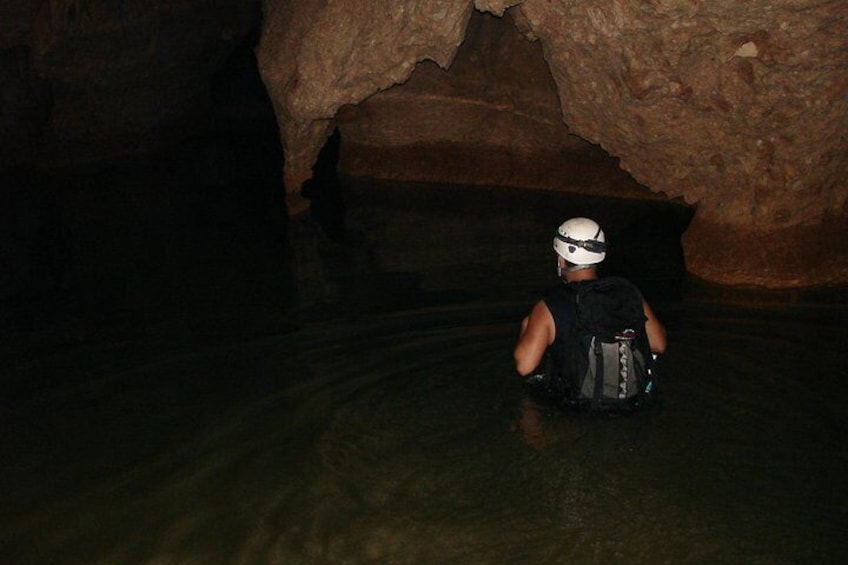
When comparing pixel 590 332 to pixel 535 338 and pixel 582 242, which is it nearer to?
pixel 535 338

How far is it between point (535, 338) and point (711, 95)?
403cm

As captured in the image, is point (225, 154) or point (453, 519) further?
point (225, 154)

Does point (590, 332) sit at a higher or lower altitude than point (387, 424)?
higher

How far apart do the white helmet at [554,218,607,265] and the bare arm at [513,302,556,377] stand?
374 mm

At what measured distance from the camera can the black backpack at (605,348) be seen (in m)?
5.88

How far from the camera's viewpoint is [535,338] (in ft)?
20.0

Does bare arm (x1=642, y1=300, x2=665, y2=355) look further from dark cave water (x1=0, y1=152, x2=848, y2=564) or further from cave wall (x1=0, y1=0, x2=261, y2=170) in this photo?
cave wall (x1=0, y1=0, x2=261, y2=170)

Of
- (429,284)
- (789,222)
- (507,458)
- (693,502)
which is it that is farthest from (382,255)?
(693,502)

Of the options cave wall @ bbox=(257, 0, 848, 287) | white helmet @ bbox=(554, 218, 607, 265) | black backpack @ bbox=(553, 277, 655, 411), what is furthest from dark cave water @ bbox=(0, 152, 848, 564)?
white helmet @ bbox=(554, 218, 607, 265)

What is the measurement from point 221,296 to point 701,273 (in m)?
4.98

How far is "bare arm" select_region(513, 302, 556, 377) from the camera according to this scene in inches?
239

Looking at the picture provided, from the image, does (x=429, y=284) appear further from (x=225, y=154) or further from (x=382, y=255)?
(x=225, y=154)

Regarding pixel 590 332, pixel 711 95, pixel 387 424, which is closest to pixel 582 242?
pixel 590 332

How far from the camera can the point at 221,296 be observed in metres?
9.91
